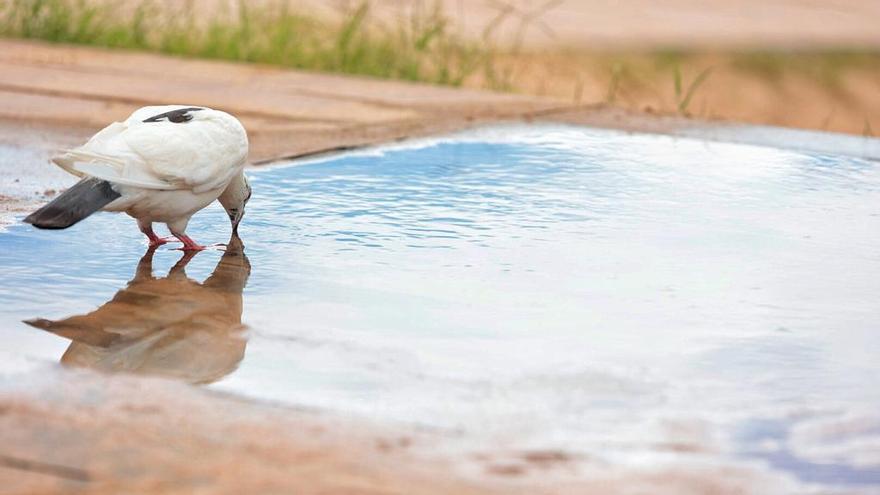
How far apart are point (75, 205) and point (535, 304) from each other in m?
1.19

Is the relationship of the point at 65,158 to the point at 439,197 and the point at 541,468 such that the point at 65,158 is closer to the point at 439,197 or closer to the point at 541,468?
the point at 439,197

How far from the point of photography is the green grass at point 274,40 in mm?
7914

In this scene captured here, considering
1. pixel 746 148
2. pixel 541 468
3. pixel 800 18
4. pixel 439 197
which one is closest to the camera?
pixel 541 468

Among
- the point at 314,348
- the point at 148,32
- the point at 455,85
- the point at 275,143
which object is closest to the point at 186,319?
the point at 314,348

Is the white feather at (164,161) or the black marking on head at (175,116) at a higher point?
the black marking on head at (175,116)

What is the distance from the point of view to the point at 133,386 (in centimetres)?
291

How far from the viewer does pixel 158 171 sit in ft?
12.8

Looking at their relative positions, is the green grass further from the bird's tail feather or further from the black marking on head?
the bird's tail feather

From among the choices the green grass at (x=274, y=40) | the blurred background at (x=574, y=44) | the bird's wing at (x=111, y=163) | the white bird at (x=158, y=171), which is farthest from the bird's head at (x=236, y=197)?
the green grass at (x=274, y=40)

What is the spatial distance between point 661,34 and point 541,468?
9.52 meters

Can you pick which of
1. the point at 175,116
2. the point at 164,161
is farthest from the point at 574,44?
the point at 164,161

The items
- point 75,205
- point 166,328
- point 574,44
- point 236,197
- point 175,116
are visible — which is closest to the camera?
point 166,328

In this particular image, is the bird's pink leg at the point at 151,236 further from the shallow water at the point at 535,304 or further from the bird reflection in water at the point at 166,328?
the bird reflection in water at the point at 166,328

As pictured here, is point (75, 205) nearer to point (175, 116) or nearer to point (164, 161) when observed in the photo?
point (164, 161)
